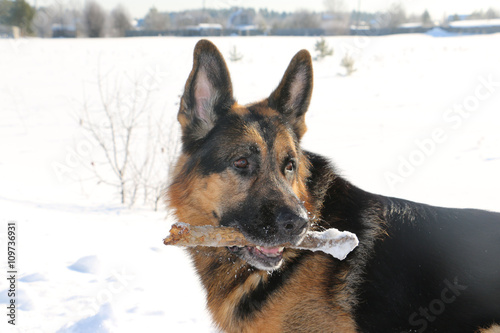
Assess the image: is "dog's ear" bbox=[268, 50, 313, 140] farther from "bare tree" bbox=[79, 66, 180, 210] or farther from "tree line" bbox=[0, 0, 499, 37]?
"tree line" bbox=[0, 0, 499, 37]

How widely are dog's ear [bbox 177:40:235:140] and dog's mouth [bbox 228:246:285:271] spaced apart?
1062mm

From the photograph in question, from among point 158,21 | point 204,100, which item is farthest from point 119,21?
point 204,100

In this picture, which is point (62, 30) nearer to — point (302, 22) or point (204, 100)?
point (302, 22)

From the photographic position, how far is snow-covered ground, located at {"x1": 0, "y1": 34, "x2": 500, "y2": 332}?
3734 millimetres

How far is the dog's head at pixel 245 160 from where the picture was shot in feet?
8.95

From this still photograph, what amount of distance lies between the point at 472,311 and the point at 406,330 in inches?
16.5

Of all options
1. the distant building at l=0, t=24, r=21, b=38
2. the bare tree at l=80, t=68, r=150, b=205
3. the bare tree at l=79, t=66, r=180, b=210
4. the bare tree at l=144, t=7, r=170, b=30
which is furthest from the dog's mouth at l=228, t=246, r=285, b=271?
the bare tree at l=144, t=7, r=170, b=30

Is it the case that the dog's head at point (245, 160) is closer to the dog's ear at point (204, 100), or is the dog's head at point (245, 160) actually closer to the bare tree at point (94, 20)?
the dog's ear at point (204, 100)

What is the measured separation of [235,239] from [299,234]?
0.44 meters

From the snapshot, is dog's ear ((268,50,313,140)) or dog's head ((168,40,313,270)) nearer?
dog's head ((168,40,313,270))

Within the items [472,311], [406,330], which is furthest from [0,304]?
[472,311]

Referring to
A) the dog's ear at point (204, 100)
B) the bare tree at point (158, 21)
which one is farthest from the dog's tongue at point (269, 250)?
the bare tree at point (158, 21)

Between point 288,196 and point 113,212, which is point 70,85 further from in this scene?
point 288,196

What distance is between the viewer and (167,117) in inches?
620
